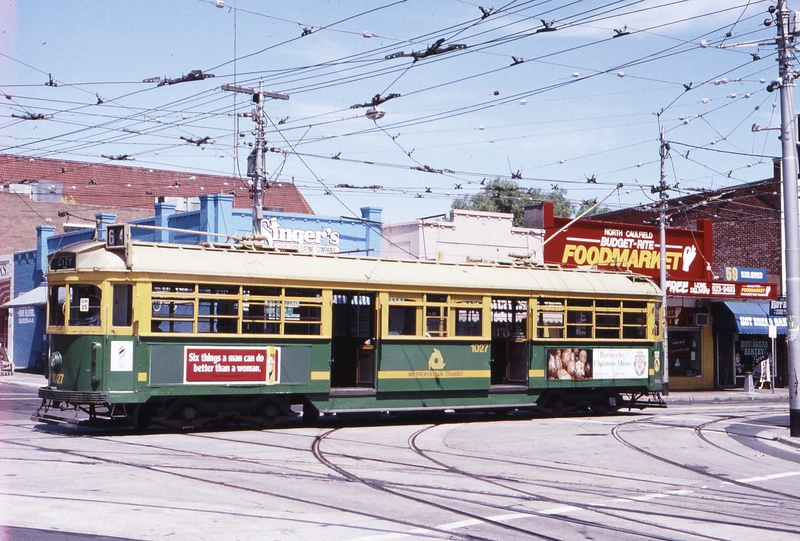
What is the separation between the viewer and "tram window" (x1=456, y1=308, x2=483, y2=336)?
68.0 feet

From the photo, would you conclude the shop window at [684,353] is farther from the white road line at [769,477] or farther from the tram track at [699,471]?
the white road line at [769,477]

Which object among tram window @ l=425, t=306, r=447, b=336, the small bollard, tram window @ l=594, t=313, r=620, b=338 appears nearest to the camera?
tram window @ l=425, t=306, r=447, b=336

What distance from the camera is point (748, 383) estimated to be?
3547 cm

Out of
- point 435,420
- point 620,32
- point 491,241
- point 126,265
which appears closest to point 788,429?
point 435,420

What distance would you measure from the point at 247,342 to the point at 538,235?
20668 millimetres

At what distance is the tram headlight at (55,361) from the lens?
17.2 metres

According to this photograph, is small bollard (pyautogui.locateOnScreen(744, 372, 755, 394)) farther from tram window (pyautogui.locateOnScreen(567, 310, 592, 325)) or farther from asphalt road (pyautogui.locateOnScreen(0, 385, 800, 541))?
asphalt road (pyautogui.locateOnScreen(0, 385, 800, 541))

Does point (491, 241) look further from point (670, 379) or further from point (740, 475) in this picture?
point (740, 475)

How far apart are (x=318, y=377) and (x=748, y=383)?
21731 millimetres

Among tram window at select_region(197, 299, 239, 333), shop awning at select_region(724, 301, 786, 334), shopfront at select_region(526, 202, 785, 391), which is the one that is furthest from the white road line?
shop awning at select_region(724, 301, 786, 334)

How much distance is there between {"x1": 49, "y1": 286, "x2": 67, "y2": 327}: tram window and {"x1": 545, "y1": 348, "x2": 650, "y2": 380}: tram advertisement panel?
1016 cm

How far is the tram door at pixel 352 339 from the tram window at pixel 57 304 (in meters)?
5.27

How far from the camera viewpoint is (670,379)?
36469mm

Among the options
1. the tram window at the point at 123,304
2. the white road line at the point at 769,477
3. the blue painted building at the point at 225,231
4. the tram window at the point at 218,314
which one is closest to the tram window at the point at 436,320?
the tram window at the point at 218,314
